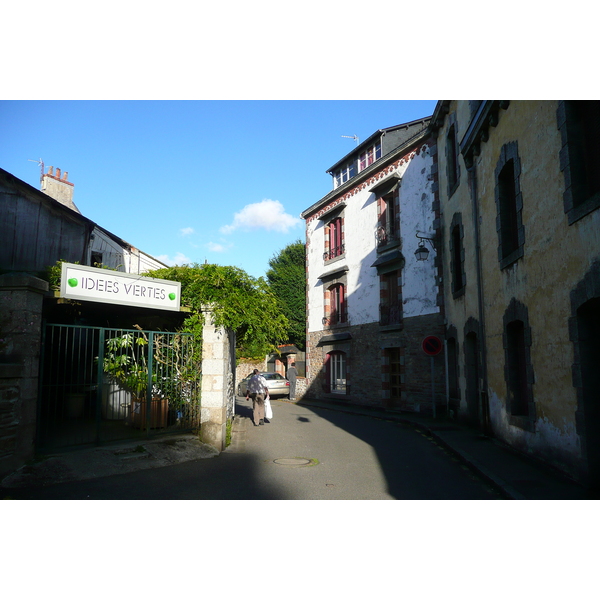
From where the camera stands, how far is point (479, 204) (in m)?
10.8

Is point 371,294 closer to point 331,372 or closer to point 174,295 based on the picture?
point 331,372

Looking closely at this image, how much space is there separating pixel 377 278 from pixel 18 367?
1432cm

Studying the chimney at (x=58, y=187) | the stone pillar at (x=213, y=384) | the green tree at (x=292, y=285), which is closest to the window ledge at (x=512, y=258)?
the stone pillar at (x=213, y=384)

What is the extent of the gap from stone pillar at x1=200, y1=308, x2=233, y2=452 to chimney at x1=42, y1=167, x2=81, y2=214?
12389mm

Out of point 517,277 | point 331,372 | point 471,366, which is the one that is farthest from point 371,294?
point 517,277

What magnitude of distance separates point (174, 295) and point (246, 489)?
3.88 meters

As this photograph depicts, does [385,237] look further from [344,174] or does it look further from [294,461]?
[294,461]

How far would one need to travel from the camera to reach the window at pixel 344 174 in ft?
73.0

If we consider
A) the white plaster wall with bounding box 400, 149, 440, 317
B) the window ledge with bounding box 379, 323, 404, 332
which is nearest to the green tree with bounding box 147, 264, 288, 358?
the white plaster wall with bounding box 400, 149, 440, 317

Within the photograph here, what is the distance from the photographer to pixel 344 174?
22984mm

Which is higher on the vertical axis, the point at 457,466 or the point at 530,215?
the point at 530,215

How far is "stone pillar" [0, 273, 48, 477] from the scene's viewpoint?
5953mm

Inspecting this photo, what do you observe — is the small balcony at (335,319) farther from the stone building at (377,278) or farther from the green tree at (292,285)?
the green tree at (292,285)

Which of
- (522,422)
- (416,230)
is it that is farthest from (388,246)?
(522,422)
